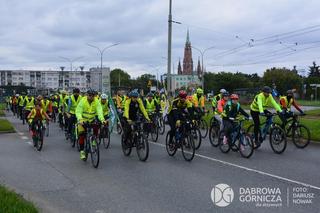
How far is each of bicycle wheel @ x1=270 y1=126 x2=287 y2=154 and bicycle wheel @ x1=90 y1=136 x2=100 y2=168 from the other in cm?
491

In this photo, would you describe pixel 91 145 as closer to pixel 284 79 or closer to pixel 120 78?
pixel 284 79

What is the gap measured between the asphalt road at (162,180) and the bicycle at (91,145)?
19 centimetres

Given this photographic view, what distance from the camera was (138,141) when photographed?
38.5ft

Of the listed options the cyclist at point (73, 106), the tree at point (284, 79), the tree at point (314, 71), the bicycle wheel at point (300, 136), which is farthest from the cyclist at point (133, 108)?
the tree at point (314, 71)

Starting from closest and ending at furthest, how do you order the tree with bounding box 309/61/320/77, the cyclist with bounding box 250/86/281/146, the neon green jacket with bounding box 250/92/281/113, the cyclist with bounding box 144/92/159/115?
the neon green jacket with bounding box 250/92/281/113 → the cyclist with bounding box 250/86/281/146 → the cyclist with bounding box 144/92/159/115 → the tree with bounding box 309/61/320/77

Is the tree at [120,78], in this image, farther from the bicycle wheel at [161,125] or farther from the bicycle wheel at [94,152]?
the bicycle wheel at [94,152]

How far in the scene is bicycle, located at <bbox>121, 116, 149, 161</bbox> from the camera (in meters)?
11.4

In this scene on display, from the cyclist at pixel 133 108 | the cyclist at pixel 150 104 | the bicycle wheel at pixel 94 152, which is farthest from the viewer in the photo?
the cyclist at pixel 150 104

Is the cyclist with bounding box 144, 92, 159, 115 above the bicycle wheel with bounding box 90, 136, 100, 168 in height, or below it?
above

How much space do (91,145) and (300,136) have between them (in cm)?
632

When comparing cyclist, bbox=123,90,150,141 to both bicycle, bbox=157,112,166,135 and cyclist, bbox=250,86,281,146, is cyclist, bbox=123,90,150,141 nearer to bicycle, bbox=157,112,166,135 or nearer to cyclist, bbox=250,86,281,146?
cyclist, bbox=250,86,281,146

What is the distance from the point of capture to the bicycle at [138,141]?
11.4 meters

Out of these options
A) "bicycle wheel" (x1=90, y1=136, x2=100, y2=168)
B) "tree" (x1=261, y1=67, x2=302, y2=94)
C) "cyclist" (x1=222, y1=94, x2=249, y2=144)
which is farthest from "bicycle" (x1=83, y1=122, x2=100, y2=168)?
"tree" (x1=261, y1=67, x2=302, y2=94)

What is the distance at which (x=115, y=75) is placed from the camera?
524 feet
